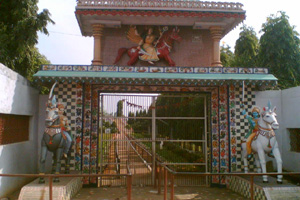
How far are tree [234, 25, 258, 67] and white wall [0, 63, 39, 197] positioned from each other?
49.0ft

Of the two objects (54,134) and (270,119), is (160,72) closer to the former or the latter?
(270,119)

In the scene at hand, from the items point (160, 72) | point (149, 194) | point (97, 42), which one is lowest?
point (149, 194)

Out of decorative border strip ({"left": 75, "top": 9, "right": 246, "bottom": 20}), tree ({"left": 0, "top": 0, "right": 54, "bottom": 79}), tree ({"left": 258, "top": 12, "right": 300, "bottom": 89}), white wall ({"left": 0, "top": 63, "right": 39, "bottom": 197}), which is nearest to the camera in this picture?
white wall ({"left": 0, "top": 63, "right": 39, "bottom": 197})

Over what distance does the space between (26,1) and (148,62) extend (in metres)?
7.53

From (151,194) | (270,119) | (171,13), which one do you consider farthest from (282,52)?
(151,194)

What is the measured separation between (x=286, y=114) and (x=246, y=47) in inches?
491

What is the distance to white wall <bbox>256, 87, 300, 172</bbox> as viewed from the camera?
10.3 meters

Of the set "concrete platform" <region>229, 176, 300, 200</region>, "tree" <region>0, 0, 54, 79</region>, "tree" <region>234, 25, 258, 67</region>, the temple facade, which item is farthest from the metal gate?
"tree" <region>234, 25, 258, 67</region>

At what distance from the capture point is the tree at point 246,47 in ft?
69.7

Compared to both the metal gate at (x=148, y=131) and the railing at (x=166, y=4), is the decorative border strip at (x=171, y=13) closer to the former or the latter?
the railing at (x=166, y=4)

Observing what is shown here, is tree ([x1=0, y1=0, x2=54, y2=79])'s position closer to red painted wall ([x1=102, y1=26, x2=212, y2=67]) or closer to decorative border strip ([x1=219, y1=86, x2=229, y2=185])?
red painted wall ([x1=102, y1=26, x2=212, y2=67])

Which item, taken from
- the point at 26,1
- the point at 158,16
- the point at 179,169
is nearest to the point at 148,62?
the point at 158,16

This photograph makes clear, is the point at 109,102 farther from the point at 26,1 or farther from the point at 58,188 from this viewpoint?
the point at 26,1

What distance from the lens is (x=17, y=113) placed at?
922cm
